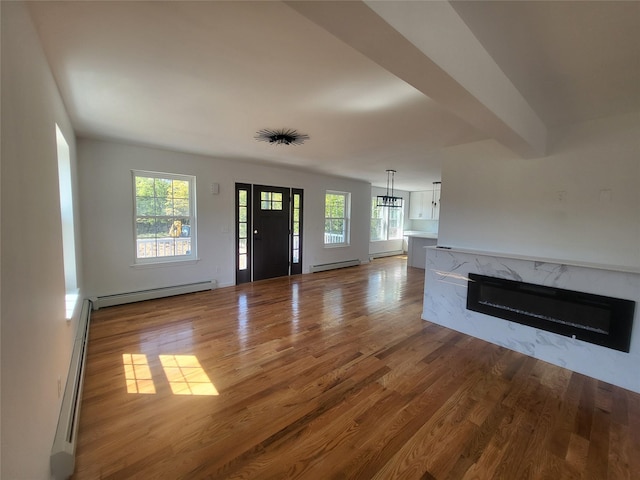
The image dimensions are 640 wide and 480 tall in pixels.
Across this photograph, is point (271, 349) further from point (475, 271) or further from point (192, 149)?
point (192, 149)

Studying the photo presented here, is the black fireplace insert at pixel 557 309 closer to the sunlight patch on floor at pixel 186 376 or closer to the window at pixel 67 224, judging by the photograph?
the sunlight patch on floor at pixel 186 376

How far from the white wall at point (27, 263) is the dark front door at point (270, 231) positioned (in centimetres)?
381

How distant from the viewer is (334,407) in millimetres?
2004

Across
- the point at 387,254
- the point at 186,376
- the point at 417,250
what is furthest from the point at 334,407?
the point at 387,254

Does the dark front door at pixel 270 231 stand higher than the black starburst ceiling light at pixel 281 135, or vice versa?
the black starburst ceiling light at pixel 281 135

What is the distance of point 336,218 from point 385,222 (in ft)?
8.79

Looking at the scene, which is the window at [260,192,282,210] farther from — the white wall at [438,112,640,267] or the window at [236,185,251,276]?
the white wall at [438,112,640,267]

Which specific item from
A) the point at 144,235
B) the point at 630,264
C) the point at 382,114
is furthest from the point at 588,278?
the point at 144,235

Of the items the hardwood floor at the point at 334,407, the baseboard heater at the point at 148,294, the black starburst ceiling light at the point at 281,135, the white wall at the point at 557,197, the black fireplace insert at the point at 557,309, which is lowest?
the hardwood floor at the point at 334,407

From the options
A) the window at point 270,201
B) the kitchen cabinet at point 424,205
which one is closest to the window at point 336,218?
the window at point 270,201

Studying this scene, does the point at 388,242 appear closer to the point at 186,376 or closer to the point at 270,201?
the point at 270,201

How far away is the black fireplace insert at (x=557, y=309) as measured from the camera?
2391 mm

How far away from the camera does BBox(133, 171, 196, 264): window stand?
168 inches

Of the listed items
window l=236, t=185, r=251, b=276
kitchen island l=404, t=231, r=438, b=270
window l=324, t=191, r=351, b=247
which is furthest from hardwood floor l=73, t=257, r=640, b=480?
kitchen island l=404, t=231, r=438, b=270
